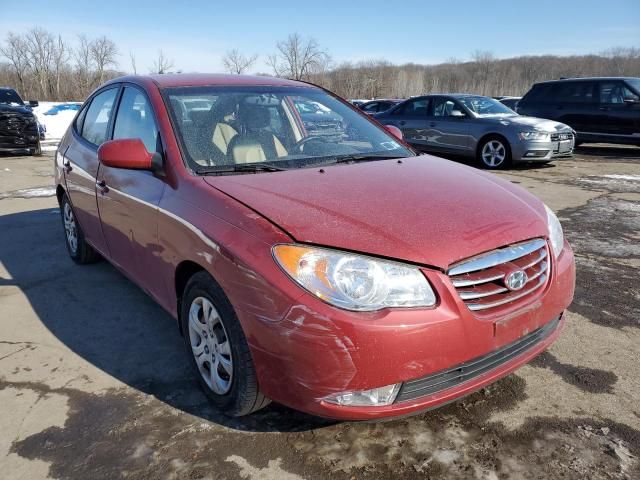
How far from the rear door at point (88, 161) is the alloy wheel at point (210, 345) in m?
1.48

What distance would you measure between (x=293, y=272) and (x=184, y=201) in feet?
2.67

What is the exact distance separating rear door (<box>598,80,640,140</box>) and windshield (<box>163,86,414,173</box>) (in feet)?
33.8

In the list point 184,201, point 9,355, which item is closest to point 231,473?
point 184,201

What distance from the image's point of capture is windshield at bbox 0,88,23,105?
13.3 m

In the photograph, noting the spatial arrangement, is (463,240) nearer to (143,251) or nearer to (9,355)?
(143,251)

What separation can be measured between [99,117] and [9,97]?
12.1m

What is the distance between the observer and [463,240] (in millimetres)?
1987

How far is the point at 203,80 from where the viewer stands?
10.5 ft

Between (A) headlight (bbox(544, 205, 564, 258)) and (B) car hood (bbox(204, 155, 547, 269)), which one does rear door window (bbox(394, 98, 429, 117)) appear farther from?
(A) headlight (bbox(544, 205, 564, 258))

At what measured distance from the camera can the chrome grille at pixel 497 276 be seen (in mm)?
1912

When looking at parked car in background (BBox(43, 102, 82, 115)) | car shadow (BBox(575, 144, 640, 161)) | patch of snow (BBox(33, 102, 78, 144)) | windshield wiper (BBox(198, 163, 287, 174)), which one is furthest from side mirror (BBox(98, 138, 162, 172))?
parked car in background (BBox(43, 102, 82, 115))

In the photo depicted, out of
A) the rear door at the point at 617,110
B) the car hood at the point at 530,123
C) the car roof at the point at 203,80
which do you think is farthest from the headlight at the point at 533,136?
the car roof at the point at 203,80

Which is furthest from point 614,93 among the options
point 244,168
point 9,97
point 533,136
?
point 9,97

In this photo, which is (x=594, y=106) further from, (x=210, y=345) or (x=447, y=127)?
(x=210, y=345)
